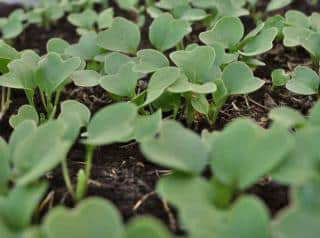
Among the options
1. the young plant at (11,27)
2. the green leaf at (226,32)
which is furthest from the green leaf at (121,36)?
the young plant at (11,27)

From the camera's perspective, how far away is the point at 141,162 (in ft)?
3.12

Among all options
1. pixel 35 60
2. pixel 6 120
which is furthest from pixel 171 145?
pixel 6 120

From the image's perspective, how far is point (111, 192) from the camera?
0.86 m

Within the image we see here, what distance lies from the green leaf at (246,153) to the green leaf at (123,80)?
337mm

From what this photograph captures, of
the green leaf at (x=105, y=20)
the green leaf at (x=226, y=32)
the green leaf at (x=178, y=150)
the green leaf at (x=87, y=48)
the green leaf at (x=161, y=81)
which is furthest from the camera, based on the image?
the green leaf at (x=105, y=20)

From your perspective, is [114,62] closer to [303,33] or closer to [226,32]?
[226,32]

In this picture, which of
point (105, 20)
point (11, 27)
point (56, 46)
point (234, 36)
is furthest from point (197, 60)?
point (11, 27)

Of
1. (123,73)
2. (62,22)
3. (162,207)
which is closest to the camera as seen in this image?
(162,207)

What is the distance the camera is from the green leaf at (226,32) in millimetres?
1140

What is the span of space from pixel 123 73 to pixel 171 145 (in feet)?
1.12

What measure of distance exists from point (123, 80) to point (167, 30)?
239 mm

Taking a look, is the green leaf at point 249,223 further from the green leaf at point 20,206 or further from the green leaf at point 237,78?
the green leaf at point 237,78

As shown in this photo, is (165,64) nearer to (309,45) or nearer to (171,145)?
(309,45)

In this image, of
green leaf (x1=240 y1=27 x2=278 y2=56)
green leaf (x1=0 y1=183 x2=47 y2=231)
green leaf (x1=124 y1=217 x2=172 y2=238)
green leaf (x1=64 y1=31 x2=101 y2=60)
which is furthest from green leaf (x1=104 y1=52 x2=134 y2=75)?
green leaf (x1=124 y1=217 x2=172 y2=238)
